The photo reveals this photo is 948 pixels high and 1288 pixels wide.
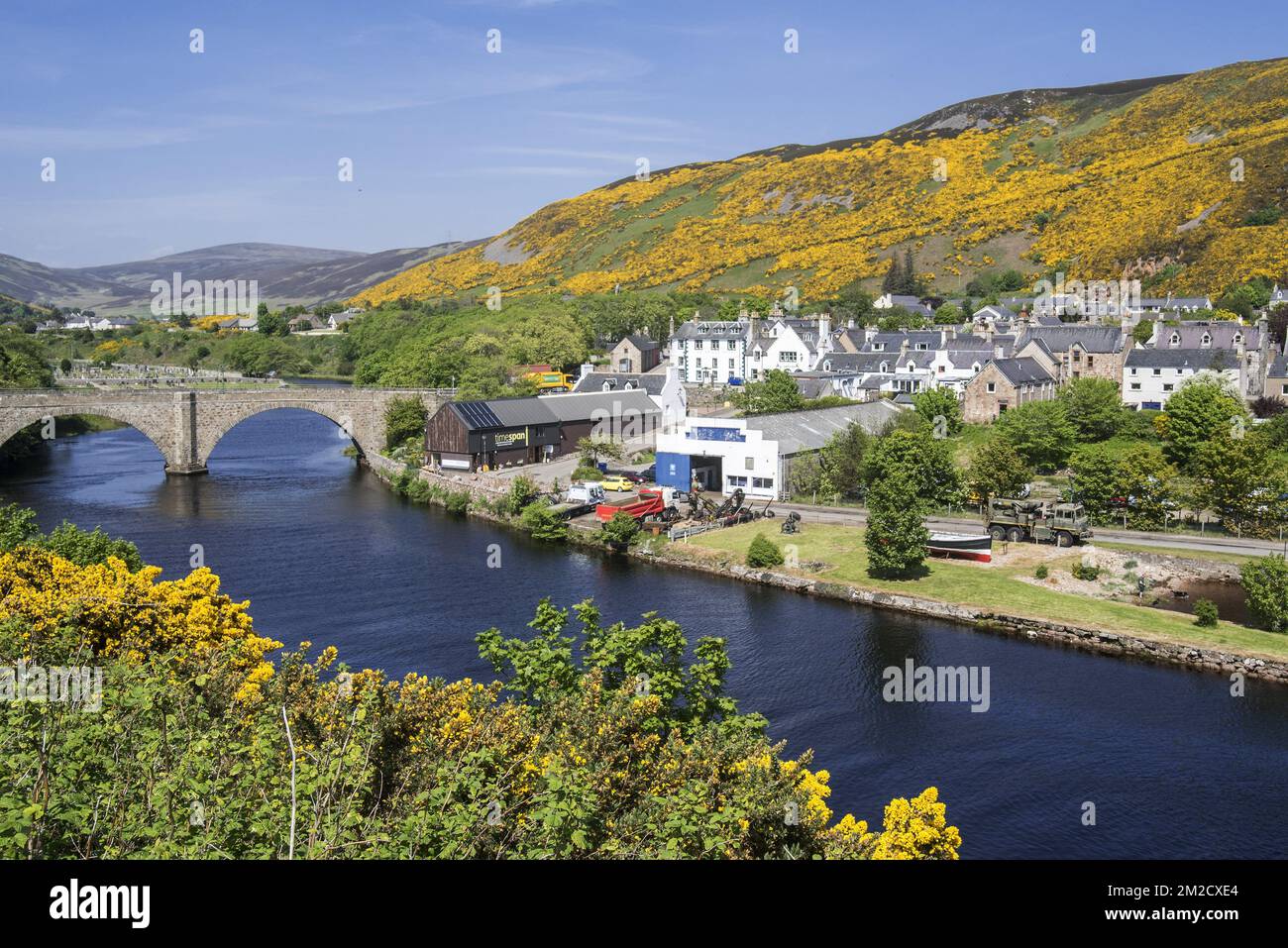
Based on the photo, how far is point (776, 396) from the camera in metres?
68.2

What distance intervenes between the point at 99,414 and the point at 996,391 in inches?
2130

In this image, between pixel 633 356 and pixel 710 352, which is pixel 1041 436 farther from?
pixel 633 356

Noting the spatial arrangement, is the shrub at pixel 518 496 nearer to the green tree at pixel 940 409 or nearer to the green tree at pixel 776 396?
the green tree at pixel 776 396

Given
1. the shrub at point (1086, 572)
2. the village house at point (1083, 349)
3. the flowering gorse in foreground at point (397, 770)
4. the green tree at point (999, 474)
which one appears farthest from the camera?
the village house at point (1083, 349)

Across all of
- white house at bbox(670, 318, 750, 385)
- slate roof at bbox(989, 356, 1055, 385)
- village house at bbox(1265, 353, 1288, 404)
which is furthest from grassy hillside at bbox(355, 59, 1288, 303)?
slate roof at bbox(989, 356, 1055, 385)

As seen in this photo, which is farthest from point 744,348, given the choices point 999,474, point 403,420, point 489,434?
point 999,474

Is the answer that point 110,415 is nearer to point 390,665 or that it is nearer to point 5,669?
point 390,665

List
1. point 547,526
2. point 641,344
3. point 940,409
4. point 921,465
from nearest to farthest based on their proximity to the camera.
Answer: point 921,465 < point 547,526 < point 940,409 < point 641,344

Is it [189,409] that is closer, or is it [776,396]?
[189,409]

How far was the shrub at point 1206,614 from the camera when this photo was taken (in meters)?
33.2

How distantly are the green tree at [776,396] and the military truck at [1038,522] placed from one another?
23.0 meters

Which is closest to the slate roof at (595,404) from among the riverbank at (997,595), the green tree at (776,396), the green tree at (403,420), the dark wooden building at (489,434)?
the dark wooden building at (489,434)

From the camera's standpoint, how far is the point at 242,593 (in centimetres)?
3931

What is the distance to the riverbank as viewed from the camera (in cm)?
3195
